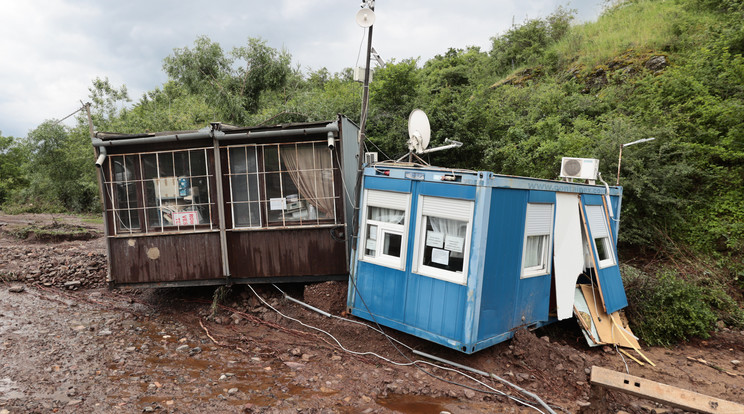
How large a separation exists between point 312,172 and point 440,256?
11.3 feet

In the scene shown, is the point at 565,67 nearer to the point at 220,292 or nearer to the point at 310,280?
the point at 310,280

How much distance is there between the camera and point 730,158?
9.28m

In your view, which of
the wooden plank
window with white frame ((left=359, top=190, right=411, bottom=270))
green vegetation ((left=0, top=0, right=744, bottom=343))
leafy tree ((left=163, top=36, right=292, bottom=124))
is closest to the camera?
the wooden plank

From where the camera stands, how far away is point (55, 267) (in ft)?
35.5

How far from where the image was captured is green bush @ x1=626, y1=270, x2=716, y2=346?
735 cm

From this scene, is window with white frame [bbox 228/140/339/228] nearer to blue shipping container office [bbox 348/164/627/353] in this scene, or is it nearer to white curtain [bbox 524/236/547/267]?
blue shipping container office [bbox 348/164/627/353]

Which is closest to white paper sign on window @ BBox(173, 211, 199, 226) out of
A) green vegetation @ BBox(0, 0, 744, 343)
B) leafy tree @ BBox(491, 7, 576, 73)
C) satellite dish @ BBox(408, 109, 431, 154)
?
satellite dish @ BBox(408, 109, 431, 154)

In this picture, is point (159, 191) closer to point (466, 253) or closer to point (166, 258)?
point (166, 258)

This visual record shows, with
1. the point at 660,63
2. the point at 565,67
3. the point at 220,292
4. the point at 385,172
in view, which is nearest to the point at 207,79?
the point at 220,292

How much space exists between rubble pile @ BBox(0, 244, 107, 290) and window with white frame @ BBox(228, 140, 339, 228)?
18.3ft

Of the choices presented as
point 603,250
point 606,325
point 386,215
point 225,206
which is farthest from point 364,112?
point 606,325

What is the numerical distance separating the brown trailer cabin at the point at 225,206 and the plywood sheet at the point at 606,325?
16.1 feet

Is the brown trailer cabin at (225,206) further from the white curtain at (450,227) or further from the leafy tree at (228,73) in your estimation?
the leafy tree at (228,73)

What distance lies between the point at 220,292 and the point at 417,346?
15.6 ft
